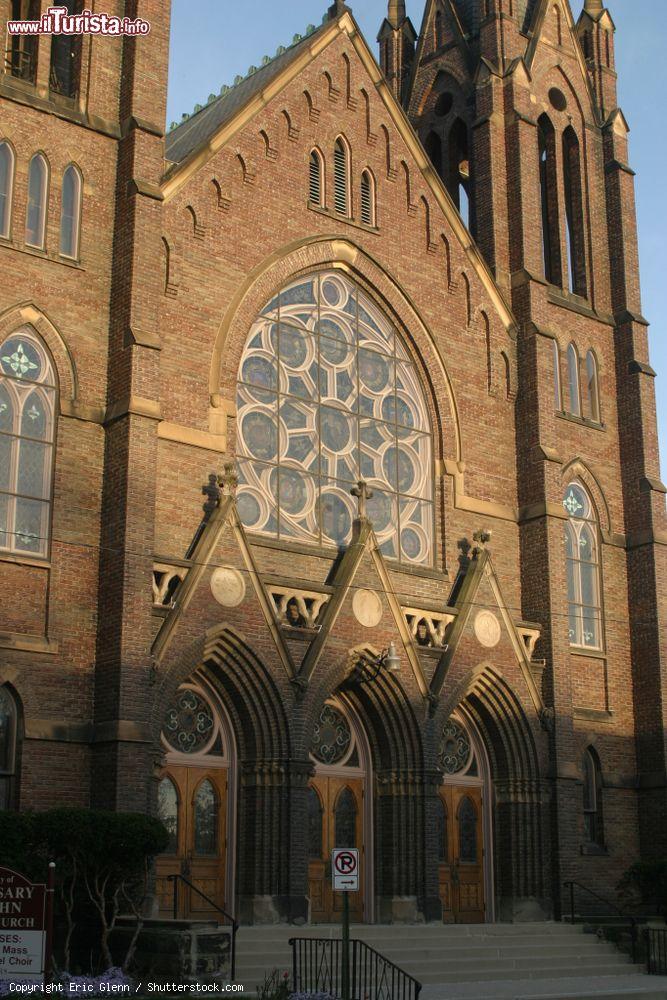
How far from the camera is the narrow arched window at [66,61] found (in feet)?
80.5

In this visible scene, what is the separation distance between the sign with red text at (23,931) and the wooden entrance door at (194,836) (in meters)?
8.56

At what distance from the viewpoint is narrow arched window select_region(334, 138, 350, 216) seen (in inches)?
1125

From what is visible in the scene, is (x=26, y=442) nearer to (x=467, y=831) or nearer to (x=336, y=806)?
(x=336, y=806)

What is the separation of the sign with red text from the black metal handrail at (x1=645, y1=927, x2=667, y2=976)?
14400mm

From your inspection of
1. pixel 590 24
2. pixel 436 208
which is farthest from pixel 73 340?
pixel 590 24

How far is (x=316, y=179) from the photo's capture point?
28.3 meters

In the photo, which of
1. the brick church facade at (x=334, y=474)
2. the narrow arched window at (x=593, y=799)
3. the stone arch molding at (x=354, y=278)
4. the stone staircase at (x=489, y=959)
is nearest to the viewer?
the stone staircase at (x=489, y=959)

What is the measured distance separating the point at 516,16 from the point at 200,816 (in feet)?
70.0

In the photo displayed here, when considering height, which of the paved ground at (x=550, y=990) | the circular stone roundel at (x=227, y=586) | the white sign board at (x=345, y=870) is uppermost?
the circular stone roundel at (x=227, y=586)

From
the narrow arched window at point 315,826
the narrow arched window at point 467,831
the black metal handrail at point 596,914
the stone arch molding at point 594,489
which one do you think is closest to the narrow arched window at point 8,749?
the narrow arched window at point 315,826

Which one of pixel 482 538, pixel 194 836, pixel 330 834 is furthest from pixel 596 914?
pixel 194 836

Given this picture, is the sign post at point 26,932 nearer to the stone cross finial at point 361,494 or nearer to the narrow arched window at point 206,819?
A: the narrow arched window at point 206,819

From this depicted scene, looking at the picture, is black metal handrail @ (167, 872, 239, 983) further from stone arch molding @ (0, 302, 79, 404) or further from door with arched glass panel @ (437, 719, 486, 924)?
stone arch molding @ (0, 302, 79, 404)

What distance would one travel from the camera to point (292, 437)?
26.3 metres
